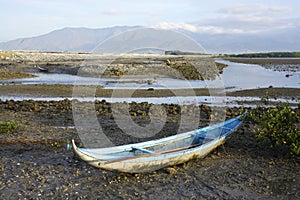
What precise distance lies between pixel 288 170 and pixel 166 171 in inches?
143

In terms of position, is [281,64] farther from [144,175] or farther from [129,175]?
[129,175]

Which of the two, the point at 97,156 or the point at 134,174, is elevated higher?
the point at 97,156

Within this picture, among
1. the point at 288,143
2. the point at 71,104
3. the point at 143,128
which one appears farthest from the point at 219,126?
the point at 71,104

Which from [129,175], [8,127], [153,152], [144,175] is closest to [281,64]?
[8,127]

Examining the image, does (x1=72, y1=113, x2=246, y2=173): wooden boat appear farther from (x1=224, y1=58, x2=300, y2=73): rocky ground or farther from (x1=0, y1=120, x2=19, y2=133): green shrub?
(x1=224, y1=58, x2=300, y2=73): rocky ground

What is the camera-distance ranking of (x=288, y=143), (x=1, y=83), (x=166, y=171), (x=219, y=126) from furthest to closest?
(x=1, y=83)
(x=219, y=126)
(x=288, y=143)
(x=166, y=171)

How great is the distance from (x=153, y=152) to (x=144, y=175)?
85cm

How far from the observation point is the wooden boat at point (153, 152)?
8.57 meters

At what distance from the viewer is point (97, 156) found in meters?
8.62

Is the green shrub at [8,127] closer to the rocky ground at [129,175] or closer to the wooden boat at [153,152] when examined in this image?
the rocky ground at [129,175]

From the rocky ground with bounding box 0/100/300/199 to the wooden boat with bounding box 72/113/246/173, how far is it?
377 mm

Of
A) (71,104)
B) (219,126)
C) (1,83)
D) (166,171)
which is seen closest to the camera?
(166,171)

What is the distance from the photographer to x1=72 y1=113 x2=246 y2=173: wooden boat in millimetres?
8570

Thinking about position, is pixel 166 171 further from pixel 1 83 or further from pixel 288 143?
pixel 1 83
